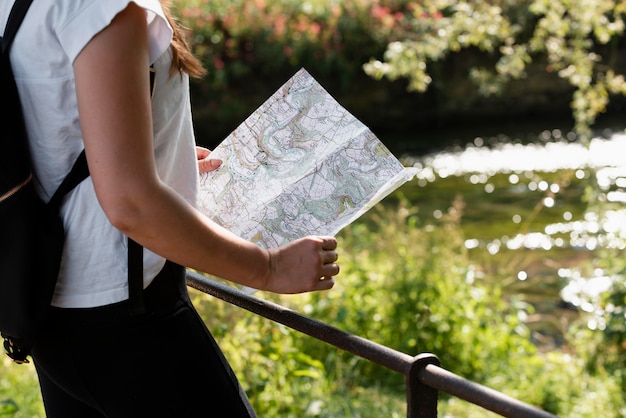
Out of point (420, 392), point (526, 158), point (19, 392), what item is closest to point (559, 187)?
point (19, 392)

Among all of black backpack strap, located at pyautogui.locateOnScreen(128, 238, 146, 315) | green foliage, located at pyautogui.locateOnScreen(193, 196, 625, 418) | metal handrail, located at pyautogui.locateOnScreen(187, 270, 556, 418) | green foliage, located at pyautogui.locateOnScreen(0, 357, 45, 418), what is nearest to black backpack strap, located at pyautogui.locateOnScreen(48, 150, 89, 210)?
black backpack strap, located at pyautogui.locateOnScreen(128, 238, 146, 315)

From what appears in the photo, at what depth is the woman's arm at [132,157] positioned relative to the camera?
1.12 meters

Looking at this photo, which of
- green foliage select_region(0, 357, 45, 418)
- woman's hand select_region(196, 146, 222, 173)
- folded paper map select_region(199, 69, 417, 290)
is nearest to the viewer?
folded paper map select_region(199, 69, 417, 290)

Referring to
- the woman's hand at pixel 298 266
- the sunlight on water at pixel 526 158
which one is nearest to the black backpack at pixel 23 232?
the woman's hand at pixel 298 266

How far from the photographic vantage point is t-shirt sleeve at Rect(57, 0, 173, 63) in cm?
112

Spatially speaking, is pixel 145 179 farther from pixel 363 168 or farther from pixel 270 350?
pixel 270 350

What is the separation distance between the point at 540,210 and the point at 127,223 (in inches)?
288

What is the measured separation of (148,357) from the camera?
129 cm

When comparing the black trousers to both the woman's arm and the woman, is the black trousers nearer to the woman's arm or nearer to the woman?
the woman

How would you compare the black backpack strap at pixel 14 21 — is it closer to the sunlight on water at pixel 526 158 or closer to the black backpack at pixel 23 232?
the black backpack at pixel 23 232

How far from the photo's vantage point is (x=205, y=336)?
52.8 inches

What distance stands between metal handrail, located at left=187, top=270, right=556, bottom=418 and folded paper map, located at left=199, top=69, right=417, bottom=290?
0.12 m

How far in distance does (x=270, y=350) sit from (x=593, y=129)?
9.04 m

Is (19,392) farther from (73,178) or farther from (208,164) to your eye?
(73,178)
